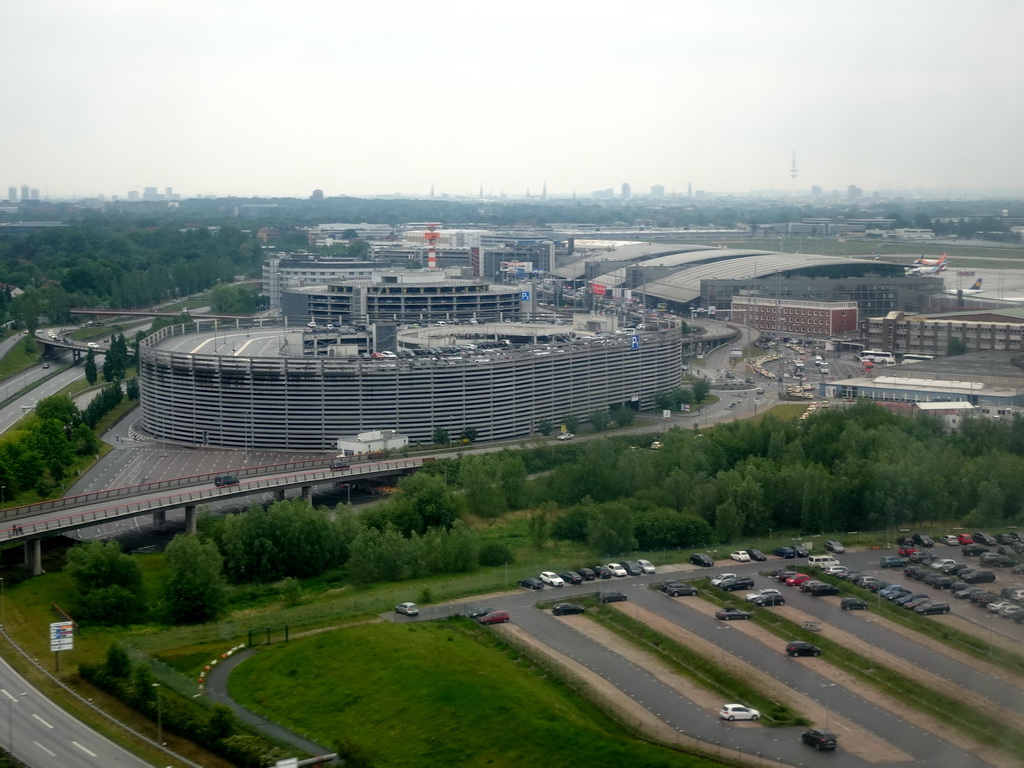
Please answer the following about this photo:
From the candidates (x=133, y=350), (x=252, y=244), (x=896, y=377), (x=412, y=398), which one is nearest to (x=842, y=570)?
(x=412, y=398)

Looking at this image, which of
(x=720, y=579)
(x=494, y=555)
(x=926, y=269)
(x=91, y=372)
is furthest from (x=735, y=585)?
(x=926, y=269)

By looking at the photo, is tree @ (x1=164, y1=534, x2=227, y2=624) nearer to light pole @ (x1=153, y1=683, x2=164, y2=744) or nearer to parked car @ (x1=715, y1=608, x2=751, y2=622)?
light pole @ (x1=153, y1=683, x2=164, y2=744)

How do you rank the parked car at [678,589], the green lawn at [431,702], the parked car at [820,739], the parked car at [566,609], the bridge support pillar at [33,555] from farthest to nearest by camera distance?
1. the bridge support pillar at [33,555]
2. the parked car at [678,589]
3. the parked car at [566,609]
4. the green lawn at [431,702]
5. the parked car at [820,739]

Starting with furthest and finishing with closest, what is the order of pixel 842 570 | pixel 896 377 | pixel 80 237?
1. pixel 80 237
2. pixel 896 377
3. pixel 842 570

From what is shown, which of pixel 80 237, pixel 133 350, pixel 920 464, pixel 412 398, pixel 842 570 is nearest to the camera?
pixel 842 570

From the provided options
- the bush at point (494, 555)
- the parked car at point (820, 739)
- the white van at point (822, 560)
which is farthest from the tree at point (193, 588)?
the parked car at point (820, 739)

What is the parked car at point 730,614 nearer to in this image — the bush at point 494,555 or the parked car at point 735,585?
the parked car at point 735,585

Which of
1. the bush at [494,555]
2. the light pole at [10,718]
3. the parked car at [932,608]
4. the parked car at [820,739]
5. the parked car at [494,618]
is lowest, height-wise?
the bush at [494,555]

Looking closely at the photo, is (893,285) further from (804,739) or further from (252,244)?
(252,244)
